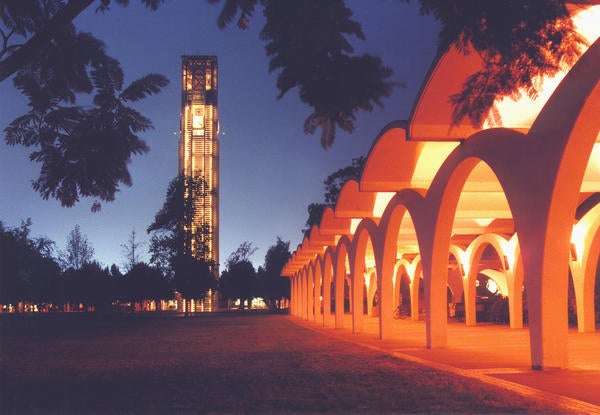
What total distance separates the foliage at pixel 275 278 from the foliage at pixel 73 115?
77.9 metres

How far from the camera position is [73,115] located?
31.1 ft

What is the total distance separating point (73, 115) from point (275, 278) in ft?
265

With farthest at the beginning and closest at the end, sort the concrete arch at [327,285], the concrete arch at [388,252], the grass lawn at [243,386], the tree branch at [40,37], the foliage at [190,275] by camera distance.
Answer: the foliage at [190,275]
the concrete arch at [327,285]
the concrete arch at [388,252]
the tree branch at [40,37]
the grass lawn at [243,386]

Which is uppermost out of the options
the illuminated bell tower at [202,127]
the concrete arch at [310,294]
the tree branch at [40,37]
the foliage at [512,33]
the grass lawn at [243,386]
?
the illuminated bell tower at [202,127]

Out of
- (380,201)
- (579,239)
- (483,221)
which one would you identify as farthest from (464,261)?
(380,201)

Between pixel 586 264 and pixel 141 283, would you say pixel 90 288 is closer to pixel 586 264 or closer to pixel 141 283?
pixel 141 283

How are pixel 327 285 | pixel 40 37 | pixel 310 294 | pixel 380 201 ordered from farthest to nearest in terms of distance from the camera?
pixel 310 294 → pixel 327 285 → pixel 380 201 → pixel 40 37

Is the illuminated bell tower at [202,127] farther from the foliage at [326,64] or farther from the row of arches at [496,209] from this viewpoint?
the foliage at [326,64]

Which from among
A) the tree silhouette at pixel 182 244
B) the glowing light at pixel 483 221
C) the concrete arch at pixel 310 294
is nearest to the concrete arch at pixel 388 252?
the glowing light at pixel 483 221

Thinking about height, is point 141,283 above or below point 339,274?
above

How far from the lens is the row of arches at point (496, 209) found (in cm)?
953

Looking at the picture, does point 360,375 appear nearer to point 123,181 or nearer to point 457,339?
point 123,181

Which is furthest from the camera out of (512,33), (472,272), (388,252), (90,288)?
(90,288)

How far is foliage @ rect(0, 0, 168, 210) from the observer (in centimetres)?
901
